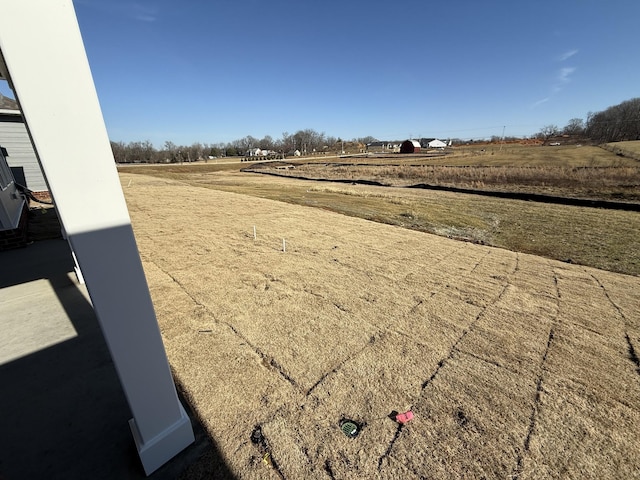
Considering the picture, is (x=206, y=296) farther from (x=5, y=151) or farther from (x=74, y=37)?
(x=5, y=151)

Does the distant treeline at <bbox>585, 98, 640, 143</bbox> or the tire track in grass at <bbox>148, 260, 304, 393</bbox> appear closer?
the tire track in grass at <bbox>148, 260, 304, 393</bbox>

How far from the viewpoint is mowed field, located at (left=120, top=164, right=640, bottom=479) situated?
2.17 metres

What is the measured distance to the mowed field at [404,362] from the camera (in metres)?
2.17

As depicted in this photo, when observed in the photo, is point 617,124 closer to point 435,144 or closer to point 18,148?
point 435,144

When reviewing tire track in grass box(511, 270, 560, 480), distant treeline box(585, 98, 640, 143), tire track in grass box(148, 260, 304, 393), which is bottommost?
tire track in grass box(511, 270, 560, 480)

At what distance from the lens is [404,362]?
10.4ft

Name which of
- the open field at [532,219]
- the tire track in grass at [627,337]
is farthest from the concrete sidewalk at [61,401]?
the open field at [532,219]

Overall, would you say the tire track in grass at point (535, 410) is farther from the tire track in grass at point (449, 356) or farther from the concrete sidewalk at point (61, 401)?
the concrete sidewalk at point (61, 401)

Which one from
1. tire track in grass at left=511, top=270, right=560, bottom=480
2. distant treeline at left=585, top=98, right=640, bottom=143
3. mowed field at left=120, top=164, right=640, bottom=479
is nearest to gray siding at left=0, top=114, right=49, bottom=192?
mowed field at left=120, top=164, right=640, bottom=479

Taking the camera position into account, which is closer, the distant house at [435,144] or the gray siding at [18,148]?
the gray siding at [18,148]

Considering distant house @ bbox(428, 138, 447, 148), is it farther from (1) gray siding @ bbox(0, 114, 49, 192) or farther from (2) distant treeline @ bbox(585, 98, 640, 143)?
(1) gray siding @ bbox(0, 114, 49, 192)

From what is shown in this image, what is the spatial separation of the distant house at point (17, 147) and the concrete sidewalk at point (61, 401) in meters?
12.0

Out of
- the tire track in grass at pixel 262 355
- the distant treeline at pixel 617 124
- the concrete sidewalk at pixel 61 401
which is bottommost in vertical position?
the tire track in grass at pixel 262 355

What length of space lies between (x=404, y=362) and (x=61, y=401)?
3.42 m
